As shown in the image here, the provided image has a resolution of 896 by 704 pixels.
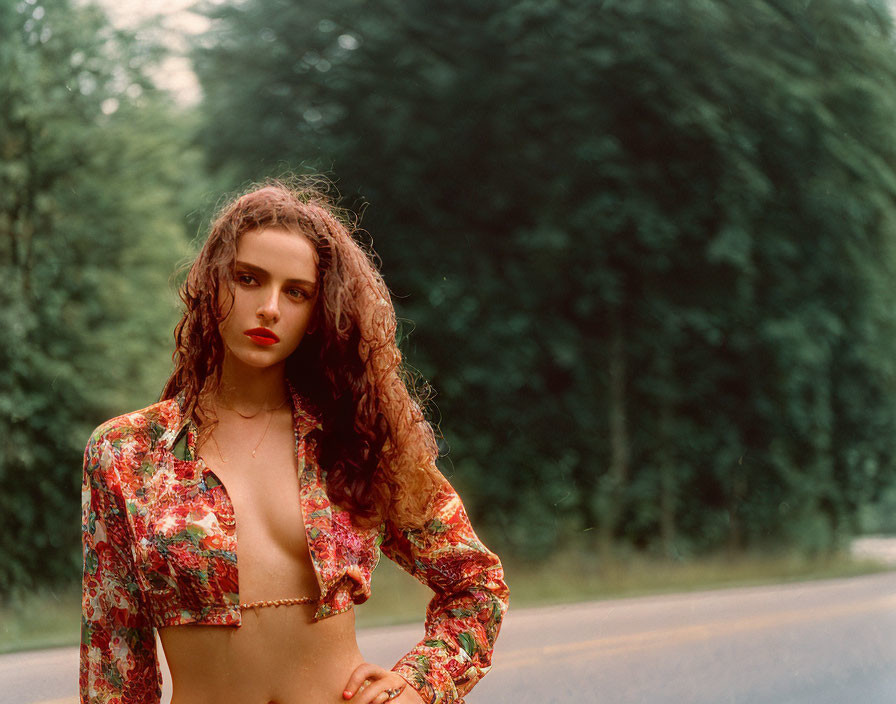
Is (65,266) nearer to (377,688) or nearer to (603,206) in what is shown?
(603,206)

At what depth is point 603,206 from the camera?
10.5 metres

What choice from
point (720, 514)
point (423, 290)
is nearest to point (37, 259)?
point (423, 290)

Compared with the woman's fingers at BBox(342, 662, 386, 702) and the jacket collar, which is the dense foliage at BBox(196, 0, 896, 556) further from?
the woman's fingers at BBox(342, 662, 386, 702)

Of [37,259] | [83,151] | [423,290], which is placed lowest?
[423,290]

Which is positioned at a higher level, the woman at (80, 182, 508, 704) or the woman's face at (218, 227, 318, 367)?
the woman's face at (218, 227, 318, 367)

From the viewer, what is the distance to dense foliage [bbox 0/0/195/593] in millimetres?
8227

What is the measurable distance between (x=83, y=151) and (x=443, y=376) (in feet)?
11.8

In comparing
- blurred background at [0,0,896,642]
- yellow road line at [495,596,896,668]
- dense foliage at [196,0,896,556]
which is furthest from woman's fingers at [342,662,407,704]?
dense foliage at [196,0,896,556]

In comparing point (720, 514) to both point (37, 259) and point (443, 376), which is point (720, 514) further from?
point (37, 259)

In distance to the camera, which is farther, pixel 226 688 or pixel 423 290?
pixel 423 290

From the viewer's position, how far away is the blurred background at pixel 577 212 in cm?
958

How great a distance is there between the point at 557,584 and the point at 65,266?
481 cm

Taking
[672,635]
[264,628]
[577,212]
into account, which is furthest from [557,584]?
[264,628]

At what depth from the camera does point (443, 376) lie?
1068 centimetres
